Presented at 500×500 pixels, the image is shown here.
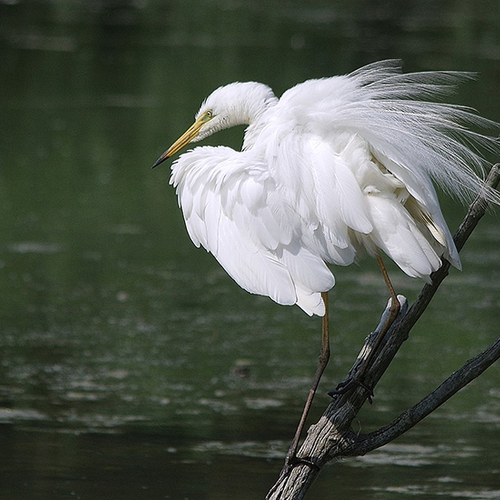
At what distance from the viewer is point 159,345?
658cm

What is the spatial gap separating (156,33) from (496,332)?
13475mm

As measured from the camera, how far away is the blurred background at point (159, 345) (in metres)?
5.18

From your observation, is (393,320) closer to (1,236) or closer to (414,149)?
(414,149)

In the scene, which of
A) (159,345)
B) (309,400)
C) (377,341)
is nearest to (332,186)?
(377,341)

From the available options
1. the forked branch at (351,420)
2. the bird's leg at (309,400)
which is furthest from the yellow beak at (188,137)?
the forked branch at (351,420)

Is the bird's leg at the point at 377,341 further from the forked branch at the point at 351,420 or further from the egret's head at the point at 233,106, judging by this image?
the egret's head at the point at 233,106

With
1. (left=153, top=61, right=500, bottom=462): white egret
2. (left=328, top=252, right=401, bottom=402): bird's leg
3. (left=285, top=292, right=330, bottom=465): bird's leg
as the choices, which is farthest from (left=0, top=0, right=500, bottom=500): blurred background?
(left=153, top=61, right=500, bottom=462): white egret

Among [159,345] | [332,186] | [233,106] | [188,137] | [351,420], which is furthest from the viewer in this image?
[159,345]

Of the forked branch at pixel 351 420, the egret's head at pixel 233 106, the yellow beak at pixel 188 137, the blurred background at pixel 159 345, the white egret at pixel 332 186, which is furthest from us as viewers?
the blurred background at pixel 159 345

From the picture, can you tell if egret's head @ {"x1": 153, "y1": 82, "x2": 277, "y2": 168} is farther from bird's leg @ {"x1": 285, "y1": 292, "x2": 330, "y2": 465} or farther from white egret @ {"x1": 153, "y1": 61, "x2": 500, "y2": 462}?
bird's leg @ {"x1": 285, "y1": 292, "x2": 330, "y2": 465}

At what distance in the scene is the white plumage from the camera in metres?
3.45

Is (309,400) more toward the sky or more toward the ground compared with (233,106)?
more toward the ground

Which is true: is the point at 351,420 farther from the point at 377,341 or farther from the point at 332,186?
the point at 332,186

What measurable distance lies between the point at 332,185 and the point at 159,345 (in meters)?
3.28
